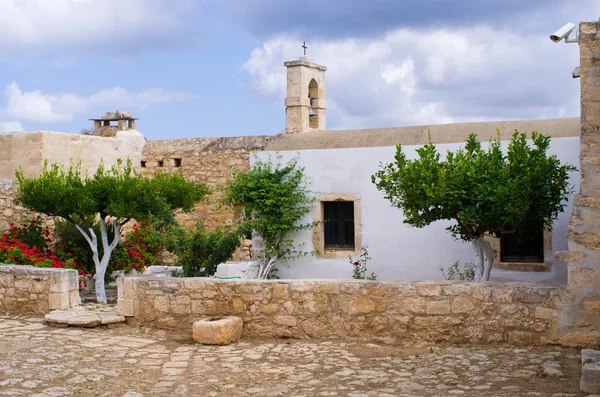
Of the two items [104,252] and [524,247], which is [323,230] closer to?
[524,247]

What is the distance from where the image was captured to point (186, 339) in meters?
8.16

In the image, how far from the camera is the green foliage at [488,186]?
948 cm

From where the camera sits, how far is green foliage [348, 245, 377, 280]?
43.6ft

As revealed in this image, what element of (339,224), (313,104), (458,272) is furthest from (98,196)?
(313,104)

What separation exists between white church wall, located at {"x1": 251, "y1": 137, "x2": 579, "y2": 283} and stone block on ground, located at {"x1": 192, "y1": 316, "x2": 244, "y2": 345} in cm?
560

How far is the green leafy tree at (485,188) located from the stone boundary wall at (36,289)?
14.8 feet

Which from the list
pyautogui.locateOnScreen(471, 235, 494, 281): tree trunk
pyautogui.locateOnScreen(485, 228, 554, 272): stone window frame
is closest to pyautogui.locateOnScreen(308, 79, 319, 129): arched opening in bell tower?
pyautogui.locateOnScreen(485, 228, 554, 272): stone window frame

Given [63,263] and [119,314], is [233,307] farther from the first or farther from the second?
[63,263]

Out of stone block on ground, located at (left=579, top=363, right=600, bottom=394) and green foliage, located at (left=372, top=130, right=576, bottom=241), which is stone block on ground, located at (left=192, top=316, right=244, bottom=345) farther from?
stone block on ground, located at (left=579, top=363, right=600, bottom=394)

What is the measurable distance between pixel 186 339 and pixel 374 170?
20.0 ft

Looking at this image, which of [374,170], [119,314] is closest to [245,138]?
[374,170]

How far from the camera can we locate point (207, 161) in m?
16.0

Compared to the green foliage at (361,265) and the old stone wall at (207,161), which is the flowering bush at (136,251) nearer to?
the old stone wall at (207,161)

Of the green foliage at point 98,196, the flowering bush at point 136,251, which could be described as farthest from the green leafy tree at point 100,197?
the flowering bush at point 136,251
